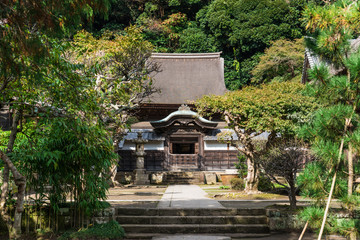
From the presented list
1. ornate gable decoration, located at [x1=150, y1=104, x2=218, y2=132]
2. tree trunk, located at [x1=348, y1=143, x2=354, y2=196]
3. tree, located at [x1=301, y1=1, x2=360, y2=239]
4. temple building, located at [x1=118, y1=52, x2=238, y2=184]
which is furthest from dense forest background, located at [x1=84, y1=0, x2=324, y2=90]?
tree trunk, located at [x1=348, y1=143, x2=354, y2=196]

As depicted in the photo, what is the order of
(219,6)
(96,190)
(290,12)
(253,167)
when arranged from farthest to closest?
1. (219,6)
2. (290,12)
3. (253,167)
4. (96,190)

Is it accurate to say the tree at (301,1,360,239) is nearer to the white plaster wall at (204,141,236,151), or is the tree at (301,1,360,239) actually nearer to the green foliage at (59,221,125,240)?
the green foliage at (59,221,125,240)

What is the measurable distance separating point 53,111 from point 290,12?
2934 centimetres

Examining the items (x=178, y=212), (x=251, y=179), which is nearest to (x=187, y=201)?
(x=178, y=212)

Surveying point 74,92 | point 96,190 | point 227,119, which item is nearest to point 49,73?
point 74,92

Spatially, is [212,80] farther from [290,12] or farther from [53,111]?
[53,111]

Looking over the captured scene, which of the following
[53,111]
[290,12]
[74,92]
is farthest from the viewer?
[290,12]

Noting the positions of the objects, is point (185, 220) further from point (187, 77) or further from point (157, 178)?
point (187, 77)

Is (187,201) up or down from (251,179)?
down

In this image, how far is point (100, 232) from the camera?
631 centimetres

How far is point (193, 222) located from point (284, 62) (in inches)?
820

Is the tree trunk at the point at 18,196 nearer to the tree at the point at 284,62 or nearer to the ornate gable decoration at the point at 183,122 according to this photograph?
the ornate gable decoration at the point at 183,122

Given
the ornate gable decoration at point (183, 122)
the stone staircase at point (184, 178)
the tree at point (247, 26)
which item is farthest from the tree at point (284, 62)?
the stone staircase at point (184, 178)

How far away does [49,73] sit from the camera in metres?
5.48
